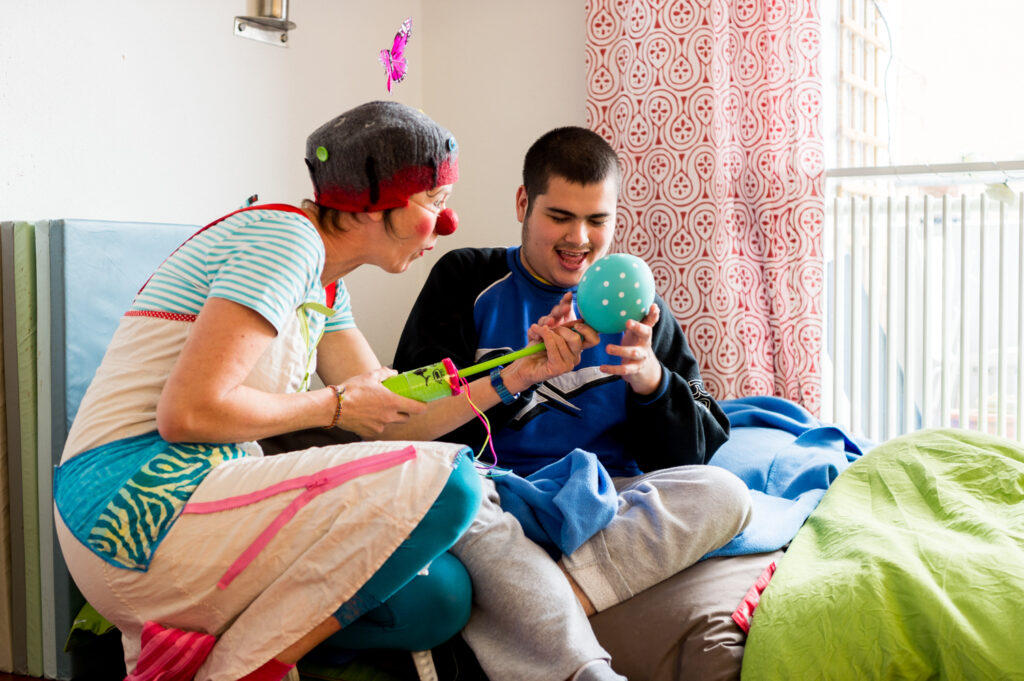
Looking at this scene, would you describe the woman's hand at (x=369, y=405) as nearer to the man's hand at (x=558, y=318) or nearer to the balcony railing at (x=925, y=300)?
the man's hand at (x=558, y=318)

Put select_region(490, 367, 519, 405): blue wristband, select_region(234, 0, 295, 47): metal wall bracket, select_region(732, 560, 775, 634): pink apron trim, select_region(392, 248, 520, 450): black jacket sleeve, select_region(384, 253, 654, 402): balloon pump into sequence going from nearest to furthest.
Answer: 1. select_region(732, 560, 775, 634): pink apron trim
2. select_region(384, 253, 654, 402): balloon pump
3. select_region(490, 367, 519, 405): blue wristband
4. select_region(392, 248, 520, 450): black jacket sleeve
5. select_region(234, 0, 295, 47): metal wall bracket

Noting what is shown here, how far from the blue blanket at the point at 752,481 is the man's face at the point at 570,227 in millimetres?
411

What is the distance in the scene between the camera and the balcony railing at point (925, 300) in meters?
2.59

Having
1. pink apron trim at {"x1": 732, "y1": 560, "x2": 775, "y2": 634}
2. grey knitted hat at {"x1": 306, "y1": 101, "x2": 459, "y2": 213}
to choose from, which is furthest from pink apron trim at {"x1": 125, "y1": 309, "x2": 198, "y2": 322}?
pink apron trim at {"x1": 732, "y1": 560, "x2": 775, "y2": 634}

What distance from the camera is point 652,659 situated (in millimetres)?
1330

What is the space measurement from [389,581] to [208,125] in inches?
55.2

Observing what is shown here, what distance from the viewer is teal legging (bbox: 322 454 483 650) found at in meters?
1.15

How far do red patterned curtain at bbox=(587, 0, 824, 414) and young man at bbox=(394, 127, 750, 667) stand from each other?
876 mm

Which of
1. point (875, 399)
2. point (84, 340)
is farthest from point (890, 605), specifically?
point (875, 399)

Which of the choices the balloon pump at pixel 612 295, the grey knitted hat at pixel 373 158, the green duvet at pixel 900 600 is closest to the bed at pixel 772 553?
the green duvet at pixel 900 600

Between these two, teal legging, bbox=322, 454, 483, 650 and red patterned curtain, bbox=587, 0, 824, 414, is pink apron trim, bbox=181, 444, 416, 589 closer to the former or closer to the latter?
teal legging, bbox=322, 454, 483, 650

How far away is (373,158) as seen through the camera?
50.5 inches

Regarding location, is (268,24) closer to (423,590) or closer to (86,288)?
(86,288)

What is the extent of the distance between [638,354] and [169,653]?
2.62 feet
